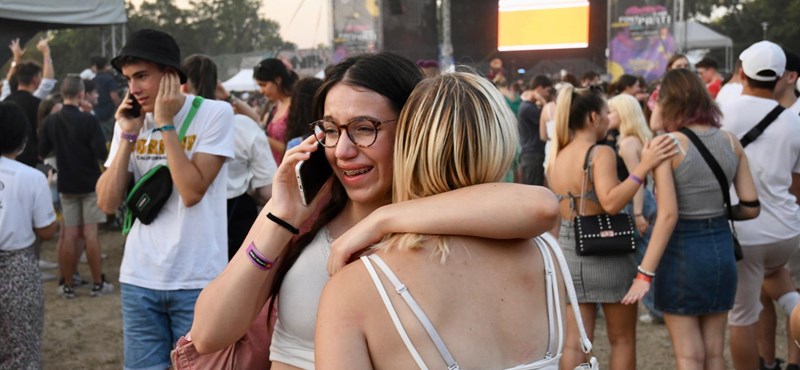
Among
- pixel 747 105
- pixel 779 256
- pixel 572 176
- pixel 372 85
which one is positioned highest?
pixel 372 85

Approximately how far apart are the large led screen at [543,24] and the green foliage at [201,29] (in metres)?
19.1

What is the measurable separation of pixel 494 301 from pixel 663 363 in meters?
4.44

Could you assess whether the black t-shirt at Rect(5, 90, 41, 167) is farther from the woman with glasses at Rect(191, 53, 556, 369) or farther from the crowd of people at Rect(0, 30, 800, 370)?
the woman with glasses at Rect(191, 53, 556, 369)

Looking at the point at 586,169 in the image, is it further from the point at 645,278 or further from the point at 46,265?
the point at 46,265

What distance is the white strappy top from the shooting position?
148 cm

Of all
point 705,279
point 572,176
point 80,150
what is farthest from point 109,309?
point 705,279

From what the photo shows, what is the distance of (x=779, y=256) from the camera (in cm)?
478

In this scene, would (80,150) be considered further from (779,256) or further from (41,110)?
(779,256)

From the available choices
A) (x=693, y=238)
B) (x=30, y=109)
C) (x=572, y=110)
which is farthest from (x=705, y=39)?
(x=693, y=238)

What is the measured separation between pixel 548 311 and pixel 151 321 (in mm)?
2244

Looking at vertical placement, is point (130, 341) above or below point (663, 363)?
above

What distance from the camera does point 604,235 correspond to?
4320mm

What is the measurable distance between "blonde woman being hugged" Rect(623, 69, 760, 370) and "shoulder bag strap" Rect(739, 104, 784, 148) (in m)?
0.62

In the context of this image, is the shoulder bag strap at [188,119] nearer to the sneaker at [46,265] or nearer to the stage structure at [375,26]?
the sneaker at [46,265]
